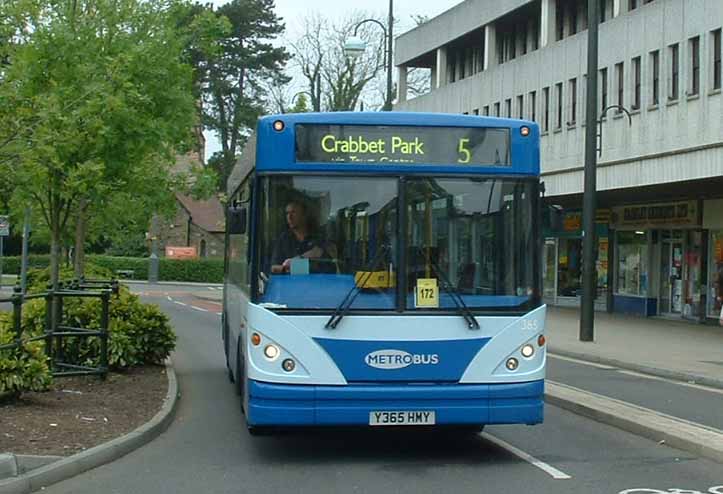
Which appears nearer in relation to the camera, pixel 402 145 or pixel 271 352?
pixel 271 352

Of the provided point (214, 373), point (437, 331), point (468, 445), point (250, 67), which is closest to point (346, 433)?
point (468, 445)

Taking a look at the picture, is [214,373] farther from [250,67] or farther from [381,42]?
[250,67]

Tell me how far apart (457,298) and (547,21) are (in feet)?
93.9

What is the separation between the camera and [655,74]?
95.6 ft

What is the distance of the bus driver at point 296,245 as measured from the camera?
29.1ft

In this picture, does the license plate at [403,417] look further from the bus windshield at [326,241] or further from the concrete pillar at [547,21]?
the concrete pillar at [547,21]

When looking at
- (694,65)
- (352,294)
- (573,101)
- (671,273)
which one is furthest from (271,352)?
(573,101)

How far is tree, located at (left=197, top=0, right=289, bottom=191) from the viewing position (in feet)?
225

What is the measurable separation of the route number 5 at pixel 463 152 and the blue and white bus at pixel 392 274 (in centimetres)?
2

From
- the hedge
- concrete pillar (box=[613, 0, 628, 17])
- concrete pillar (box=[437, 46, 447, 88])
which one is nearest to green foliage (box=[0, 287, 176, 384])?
concrete pillar (box=[613, 0, 628, 17])

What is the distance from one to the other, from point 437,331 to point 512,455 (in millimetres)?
1590

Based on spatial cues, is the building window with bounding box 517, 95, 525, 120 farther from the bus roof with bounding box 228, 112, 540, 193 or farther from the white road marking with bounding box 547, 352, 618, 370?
the bus roof with bounding box 228, 112, 540, 193

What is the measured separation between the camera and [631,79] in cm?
3031

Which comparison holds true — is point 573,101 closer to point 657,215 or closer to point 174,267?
point 657,215
